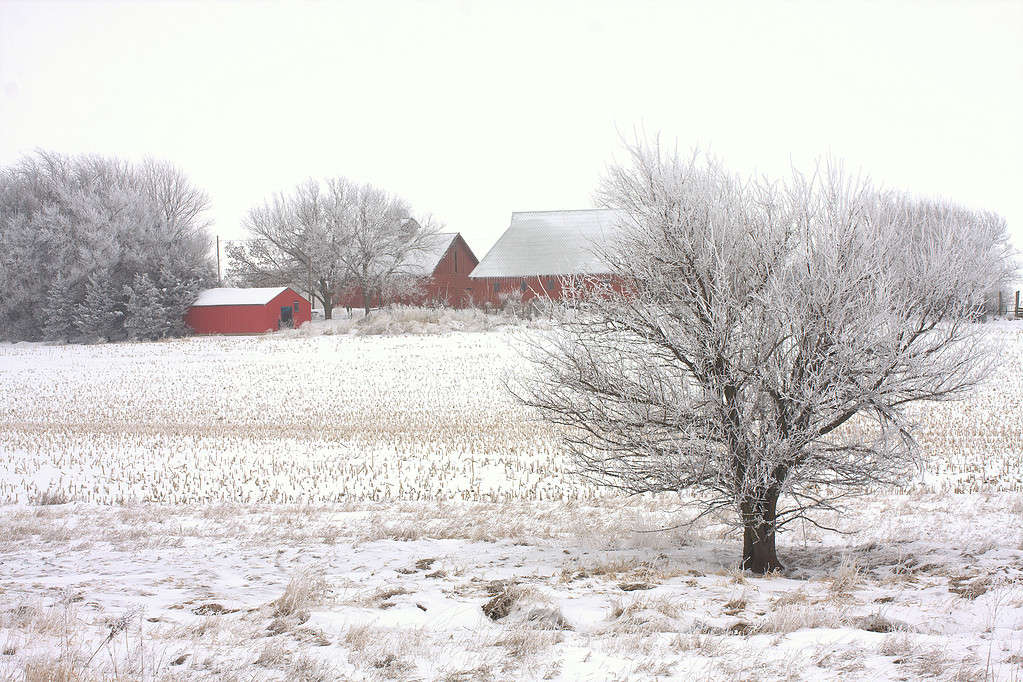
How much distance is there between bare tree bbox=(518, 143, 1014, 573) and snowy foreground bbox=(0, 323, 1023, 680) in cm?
112

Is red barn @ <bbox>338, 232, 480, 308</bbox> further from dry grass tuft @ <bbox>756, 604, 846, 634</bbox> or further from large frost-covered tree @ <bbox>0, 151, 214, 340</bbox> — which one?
Answer: dry grass tuft @ <bbox>756, 604, 846, 634</bbox>

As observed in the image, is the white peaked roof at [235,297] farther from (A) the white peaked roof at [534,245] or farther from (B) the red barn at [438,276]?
(A) the white peaked roof at [534,245]

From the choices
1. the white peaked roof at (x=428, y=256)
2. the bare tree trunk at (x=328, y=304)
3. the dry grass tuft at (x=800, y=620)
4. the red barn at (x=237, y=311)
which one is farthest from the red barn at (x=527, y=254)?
the dry grass tuft at (x=800, y=620)

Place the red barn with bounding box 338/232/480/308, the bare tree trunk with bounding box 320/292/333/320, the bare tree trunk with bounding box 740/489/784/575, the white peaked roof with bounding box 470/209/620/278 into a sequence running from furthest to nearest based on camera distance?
1. the red barn with bounding box 338/232/480/308
2. the bare tree trunk with bounding box 320/292/333/320
3. the white peaked roof with bounding box 470/209/620/278
4. the bare tree trunk with bounding box 740/489/784/575

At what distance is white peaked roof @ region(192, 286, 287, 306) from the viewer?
48.4m

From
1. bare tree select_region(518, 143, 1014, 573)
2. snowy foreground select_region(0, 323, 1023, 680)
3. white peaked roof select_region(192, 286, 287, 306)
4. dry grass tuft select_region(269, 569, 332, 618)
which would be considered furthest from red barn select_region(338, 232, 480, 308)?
dry grass tuft select_region(269, 569, 332, 618)

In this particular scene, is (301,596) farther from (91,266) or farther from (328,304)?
(328,304)

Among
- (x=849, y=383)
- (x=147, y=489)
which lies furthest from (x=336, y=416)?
(x=849, y=383)

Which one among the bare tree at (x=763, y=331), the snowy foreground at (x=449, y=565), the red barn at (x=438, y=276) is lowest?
the snowy foreground at (x=449, y=565)

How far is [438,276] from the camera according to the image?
6334cm

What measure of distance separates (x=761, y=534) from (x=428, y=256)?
189 feet

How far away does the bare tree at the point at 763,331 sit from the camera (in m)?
7.06

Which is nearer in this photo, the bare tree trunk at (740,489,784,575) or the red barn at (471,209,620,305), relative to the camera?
the bare tree trunk at (740,489,784,575)

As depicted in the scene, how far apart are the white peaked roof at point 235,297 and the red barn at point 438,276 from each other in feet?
40.7
